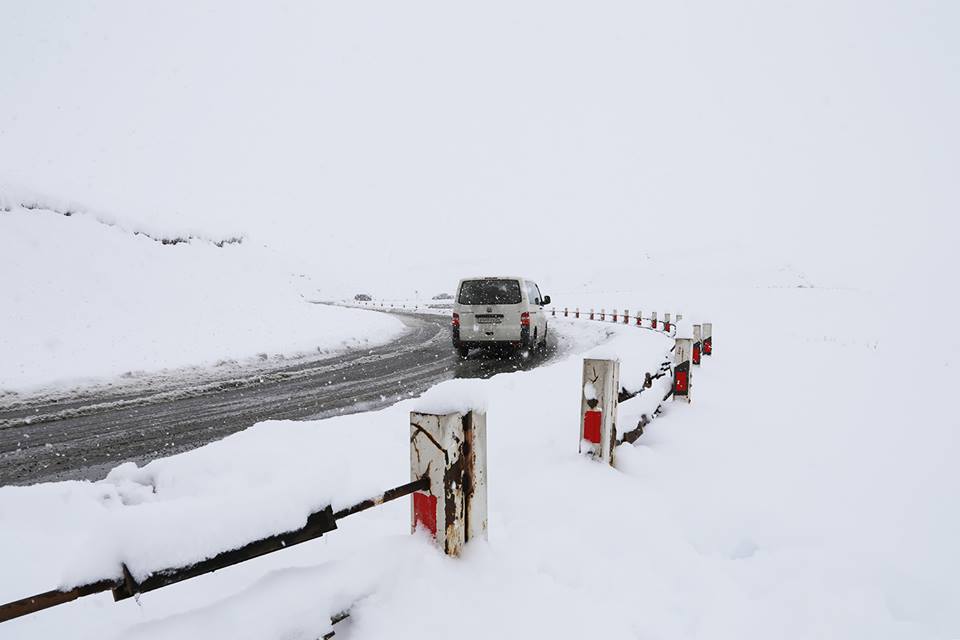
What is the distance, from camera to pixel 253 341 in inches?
563

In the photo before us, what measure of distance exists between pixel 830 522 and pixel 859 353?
1220cm

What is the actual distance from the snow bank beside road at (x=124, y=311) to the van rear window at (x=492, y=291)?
5298 millimetres

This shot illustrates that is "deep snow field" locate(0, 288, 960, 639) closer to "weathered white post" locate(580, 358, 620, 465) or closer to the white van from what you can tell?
"weathered white post" locate(580, 358, 620, 465)

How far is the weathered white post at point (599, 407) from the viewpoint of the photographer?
14.0 feet

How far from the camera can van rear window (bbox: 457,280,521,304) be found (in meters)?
12.0

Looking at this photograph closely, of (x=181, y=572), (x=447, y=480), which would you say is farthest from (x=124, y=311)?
(x=181, y=572)

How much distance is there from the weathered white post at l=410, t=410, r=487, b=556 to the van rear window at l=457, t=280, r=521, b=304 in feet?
30.9

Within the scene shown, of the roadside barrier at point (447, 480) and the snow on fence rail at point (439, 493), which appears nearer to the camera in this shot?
the snow on fence rail at point (439, 493)

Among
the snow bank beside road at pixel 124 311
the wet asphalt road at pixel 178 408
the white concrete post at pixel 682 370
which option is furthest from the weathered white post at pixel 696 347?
the snow bank beside road at pixel 124 311

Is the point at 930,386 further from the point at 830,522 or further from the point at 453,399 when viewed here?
the point at 453,399

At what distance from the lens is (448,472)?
8.11ft

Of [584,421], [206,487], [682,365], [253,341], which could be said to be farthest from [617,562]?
[253,341]

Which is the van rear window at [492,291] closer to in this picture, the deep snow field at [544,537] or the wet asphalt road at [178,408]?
the wet asphalt road at [178,408]

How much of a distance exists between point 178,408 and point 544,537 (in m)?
6.38
